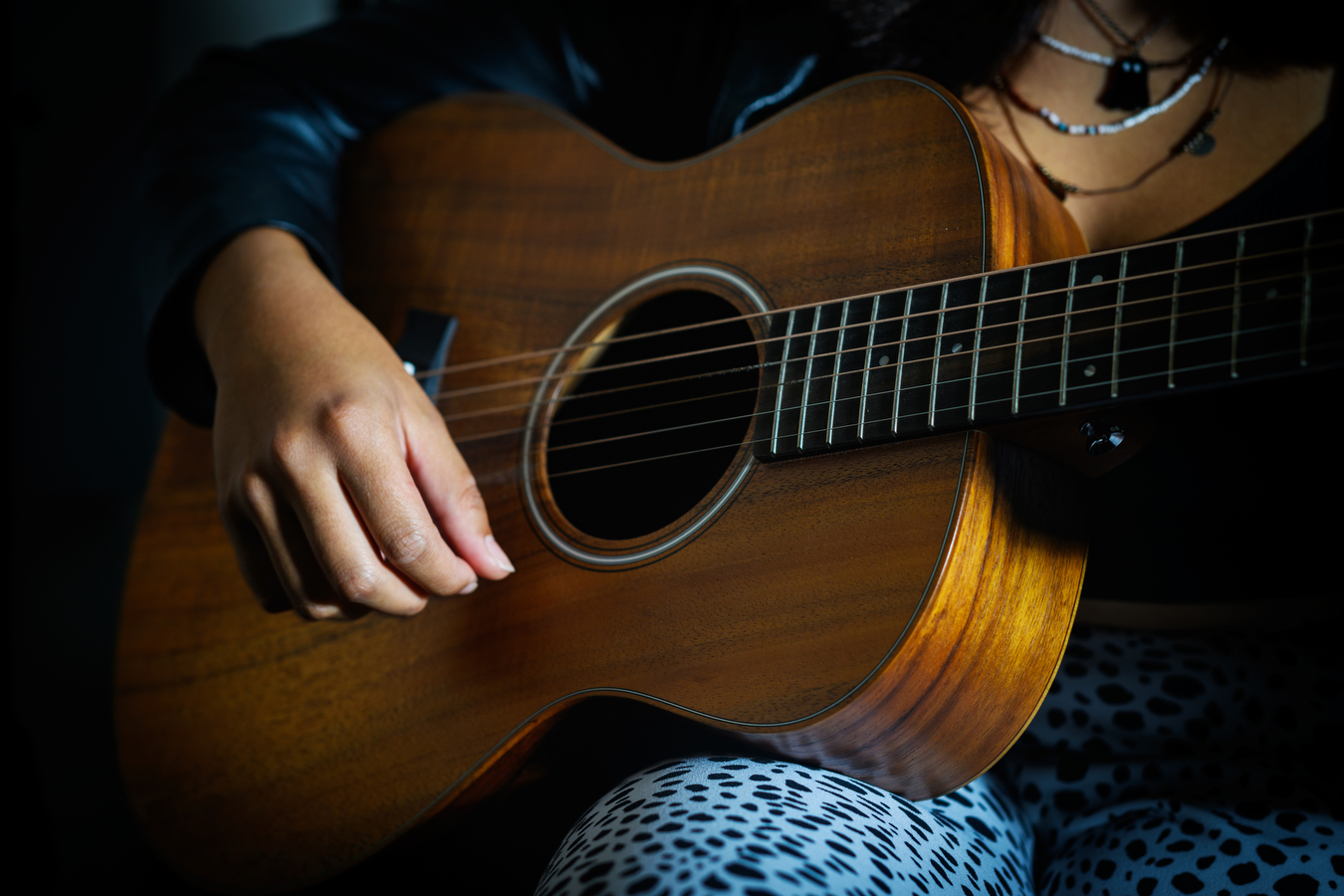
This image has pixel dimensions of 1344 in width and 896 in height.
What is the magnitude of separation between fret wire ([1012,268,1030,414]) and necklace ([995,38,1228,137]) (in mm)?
398

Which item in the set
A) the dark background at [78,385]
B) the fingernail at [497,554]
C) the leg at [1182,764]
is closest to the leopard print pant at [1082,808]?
the leg at [1182,764]

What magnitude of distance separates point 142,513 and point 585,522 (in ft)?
1.94

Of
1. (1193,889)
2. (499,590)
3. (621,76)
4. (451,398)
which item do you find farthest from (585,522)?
(621,76)

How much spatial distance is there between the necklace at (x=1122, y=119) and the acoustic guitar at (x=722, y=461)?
18 centimetres

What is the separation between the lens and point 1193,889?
57 cm

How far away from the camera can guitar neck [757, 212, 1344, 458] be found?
0.40m

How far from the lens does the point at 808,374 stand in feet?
1.84

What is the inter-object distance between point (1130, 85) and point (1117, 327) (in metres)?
0.47

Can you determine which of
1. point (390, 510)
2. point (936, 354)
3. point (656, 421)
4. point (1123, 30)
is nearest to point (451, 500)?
point (390, 510)

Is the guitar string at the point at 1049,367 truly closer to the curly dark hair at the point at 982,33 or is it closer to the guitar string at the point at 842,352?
the guitar string at the point at 842,352

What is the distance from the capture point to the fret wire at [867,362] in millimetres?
526

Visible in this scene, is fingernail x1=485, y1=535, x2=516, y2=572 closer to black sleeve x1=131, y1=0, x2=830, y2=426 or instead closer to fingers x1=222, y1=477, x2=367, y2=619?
fingers x1=222, y1=477, x2=367, y2=619

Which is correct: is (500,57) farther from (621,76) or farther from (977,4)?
(977,4)

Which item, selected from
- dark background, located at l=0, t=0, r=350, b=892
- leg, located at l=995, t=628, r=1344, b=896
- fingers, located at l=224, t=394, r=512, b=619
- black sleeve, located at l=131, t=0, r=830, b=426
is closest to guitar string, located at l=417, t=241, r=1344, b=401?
fingers, located at l=224, t=394, r=512, b=619
